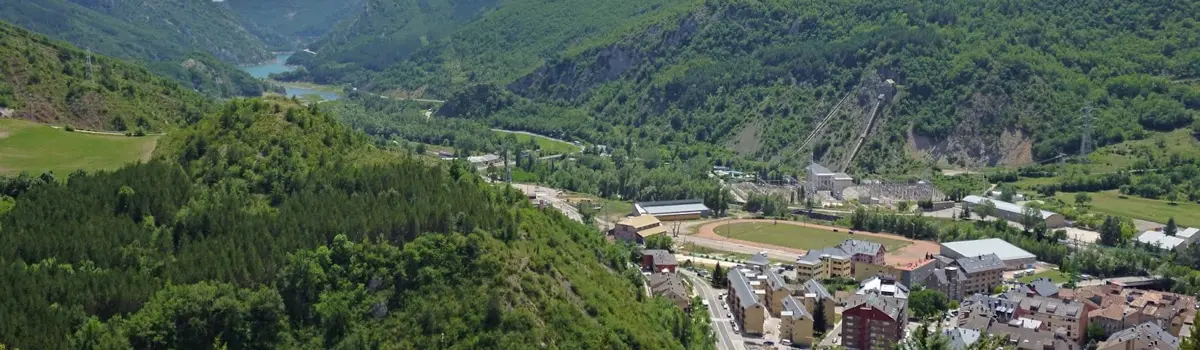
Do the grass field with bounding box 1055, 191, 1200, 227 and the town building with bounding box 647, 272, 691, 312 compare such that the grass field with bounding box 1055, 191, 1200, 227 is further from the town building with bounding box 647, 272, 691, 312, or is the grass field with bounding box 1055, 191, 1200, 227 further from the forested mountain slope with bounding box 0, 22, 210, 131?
the forested mountain slope with bounding box 0, 22, 210, 131

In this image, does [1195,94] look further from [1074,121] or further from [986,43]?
[986,43]

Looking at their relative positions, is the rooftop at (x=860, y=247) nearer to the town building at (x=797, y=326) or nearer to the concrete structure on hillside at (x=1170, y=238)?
the town building at (x=797, y=326)

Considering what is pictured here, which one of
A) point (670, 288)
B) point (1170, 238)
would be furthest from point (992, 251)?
point (670, 288)

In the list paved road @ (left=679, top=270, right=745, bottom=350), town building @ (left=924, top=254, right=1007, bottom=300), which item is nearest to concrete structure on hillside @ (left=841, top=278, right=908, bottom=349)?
paved road @ (left=679, top=270, right=745, bottom=350)

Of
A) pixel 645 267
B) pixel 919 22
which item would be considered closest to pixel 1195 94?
pixel 919 22

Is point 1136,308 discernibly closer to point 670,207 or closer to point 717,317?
point 717,317
